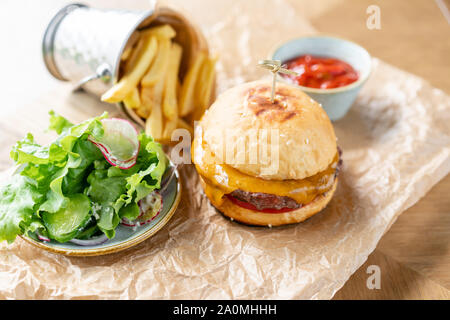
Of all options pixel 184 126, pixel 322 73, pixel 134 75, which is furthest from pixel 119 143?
pixel 322 73

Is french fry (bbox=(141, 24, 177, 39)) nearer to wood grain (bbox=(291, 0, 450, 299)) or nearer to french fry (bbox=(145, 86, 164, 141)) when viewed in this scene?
french fry (bbox=(145, 86, 164, 141))

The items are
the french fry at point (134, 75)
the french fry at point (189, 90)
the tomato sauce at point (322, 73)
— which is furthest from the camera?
the tomato sauce at point (322, 73)

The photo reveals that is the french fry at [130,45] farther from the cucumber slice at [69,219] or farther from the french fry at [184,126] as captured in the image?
the cucumber slice at [69,219]

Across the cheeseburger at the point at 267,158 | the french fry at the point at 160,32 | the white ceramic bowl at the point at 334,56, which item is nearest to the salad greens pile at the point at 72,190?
the cheeseburger at the point at 267,158

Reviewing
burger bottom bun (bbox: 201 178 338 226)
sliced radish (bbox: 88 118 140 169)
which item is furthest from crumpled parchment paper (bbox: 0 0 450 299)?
sliced radish (bbox: 88 118 140 169)

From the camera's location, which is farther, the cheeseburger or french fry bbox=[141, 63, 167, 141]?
french fry bbox=[141, 63, 167, 141]

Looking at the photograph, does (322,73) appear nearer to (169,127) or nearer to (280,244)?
(169,127)
